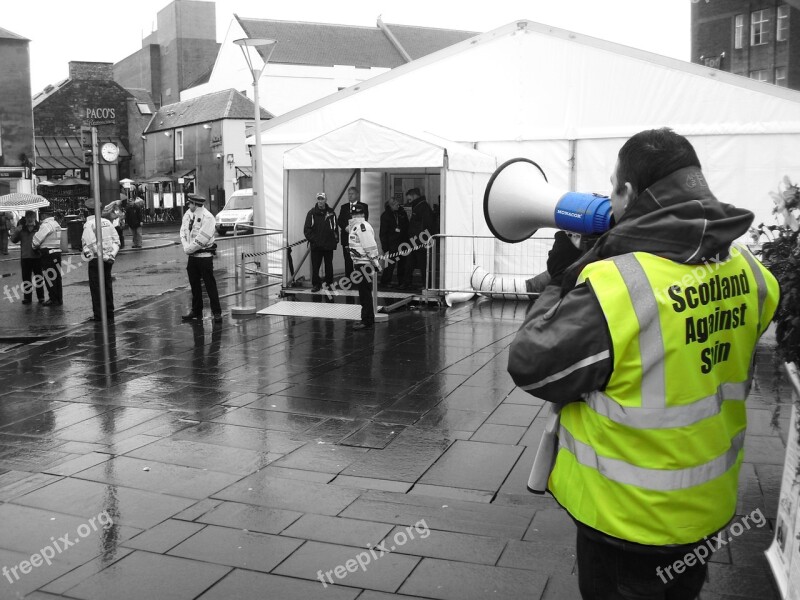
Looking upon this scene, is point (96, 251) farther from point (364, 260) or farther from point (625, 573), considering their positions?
point (625, 573)

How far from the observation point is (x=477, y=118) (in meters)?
15.3

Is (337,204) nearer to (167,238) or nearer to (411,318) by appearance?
(411,318)

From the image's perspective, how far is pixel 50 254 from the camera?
14547 millimetres

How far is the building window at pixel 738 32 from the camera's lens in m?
44.2

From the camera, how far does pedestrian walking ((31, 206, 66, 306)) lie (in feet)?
47.1

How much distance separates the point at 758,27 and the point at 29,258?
4075 cm

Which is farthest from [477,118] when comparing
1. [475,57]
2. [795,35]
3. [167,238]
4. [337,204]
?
[795,35]

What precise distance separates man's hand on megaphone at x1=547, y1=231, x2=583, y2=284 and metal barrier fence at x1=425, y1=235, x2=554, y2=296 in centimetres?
1049

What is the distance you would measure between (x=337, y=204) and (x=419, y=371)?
795cm

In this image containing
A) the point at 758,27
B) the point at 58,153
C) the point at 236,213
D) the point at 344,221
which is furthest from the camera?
the point at 58,153

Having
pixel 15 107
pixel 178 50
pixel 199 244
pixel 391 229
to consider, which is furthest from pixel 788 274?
pixel 178 50

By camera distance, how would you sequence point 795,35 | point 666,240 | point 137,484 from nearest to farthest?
point 666,240 → point 137,484 → point 795,35

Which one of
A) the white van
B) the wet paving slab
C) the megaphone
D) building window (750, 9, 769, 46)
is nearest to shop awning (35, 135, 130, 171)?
the white van

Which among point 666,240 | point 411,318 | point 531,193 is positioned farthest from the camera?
point 411,318
